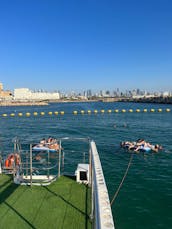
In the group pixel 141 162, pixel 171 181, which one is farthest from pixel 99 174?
pixel 141 162

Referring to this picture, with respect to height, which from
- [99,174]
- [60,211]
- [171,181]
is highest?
[99,174]

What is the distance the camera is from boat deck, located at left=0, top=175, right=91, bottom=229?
20.1 feet

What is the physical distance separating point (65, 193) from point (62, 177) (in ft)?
5.16

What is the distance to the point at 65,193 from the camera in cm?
798

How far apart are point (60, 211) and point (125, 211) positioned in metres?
4.85

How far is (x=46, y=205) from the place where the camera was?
7086mm

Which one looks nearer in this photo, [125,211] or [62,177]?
[62,177]

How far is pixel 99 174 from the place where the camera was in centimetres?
393

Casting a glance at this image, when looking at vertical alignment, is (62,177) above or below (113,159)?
above

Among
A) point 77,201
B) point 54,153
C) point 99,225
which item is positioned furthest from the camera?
point 54,153

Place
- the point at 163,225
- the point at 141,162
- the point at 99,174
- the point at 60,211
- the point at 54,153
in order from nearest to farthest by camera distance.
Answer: the point at 99,174
the point at 60,211
the point at 163,225
the point at 141,162
the point at 54,153

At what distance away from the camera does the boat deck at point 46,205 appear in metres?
6.13

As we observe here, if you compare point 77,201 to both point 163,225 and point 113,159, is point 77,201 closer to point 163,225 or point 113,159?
point 163,225

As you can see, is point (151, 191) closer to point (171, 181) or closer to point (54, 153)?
point (171, 181)
